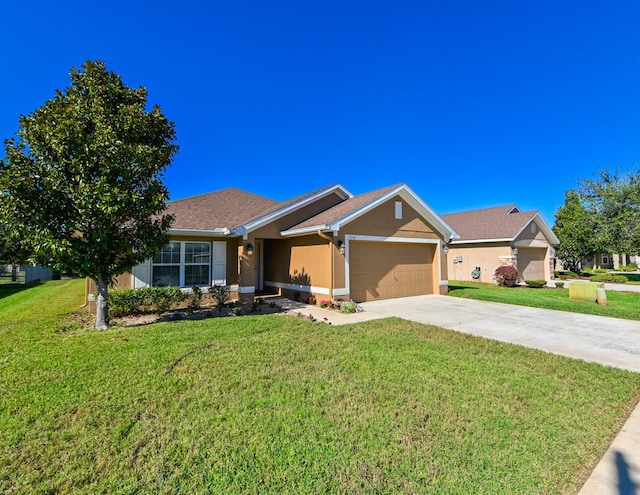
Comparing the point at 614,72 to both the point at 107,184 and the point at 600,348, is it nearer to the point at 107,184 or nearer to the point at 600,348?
the point at 600,348

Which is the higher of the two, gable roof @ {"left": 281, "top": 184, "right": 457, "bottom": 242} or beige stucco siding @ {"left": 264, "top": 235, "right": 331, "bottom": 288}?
gable roof @ {"left": 281, "top": 184, "right": 457, "bottom": 242}

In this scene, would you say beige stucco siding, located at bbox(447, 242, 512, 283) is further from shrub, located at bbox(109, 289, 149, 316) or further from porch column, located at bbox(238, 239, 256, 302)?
shrub, located at bbox(109, 289, 149, 316)

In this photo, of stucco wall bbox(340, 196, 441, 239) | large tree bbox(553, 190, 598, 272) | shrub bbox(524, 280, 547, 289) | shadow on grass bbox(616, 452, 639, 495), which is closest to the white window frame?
stucco wall bbox(340, 196, 441, 239)

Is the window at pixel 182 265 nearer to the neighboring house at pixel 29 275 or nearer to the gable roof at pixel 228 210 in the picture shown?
the gable roof at pixel 228 210

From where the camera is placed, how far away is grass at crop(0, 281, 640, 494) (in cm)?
263

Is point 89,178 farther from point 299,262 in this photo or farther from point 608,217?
point 608,217

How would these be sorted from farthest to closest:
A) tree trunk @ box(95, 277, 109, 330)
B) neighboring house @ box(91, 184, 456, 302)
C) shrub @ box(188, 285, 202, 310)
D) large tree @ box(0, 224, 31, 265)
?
1. large tree @ box(0, 224, 31, 265)
2. neighboring house @ box(91, 184, 456, 302)
3. shrub @ box(188, 285, 202, 310)
4. tree trunk @ box(95, 277, 109, 330)

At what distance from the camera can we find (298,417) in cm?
351

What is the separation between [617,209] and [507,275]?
1263 centimetres

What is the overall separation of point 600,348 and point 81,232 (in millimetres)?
Answer: 12130

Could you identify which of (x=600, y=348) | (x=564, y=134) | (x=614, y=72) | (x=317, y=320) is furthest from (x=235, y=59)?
(x=564, y=134)

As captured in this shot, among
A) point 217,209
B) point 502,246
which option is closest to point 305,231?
point 217,209

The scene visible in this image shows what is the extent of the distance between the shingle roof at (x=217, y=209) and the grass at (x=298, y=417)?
6.23 metres

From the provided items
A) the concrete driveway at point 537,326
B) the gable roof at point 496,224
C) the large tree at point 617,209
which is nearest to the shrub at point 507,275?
the gable roof at point 496,224
